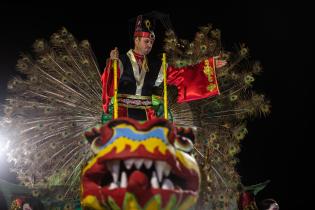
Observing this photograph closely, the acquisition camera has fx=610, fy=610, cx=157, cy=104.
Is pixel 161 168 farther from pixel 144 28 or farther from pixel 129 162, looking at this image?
pixel 144 28

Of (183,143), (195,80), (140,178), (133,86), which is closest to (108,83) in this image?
(133,86)

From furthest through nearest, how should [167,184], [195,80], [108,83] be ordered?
[195,80]
[108,83]
[167,184]

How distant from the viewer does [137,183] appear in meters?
2.69

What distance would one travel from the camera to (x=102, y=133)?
289cm

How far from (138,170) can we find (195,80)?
1272mm

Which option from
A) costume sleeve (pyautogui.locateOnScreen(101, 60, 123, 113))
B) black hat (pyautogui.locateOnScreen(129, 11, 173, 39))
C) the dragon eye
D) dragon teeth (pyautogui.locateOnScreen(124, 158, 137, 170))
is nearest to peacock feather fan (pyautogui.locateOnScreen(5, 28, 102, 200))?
costume sleeve (pyautogui.locateOnScreen(101, 60, 123, 113))

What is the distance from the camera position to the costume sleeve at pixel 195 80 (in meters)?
3.87

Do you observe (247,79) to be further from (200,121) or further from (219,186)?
(219,186)

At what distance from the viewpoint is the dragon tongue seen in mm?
2691

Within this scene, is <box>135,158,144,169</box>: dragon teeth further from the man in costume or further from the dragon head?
the man in costume

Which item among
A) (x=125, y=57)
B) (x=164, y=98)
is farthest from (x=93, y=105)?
(x=164, y=98)

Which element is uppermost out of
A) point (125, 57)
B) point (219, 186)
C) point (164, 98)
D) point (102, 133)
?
point (125, 57)

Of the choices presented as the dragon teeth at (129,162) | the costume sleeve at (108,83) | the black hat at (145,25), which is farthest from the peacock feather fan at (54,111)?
the dragon teeth at (129,162)

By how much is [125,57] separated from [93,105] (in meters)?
0.67
